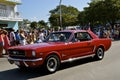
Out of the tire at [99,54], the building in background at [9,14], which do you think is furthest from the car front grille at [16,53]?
the building in background at [9,14]

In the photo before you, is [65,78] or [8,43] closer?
[65,78]

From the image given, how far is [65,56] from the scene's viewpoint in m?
9.80

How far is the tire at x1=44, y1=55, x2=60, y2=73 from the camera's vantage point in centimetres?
901

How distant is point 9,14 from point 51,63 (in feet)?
93.2

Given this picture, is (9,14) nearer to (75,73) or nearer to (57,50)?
(57,50)

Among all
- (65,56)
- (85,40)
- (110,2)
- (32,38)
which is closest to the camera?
(65,56)

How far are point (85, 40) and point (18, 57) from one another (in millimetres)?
3147

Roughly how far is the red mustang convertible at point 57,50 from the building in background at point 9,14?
80.5 feet

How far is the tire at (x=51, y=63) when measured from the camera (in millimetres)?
9008

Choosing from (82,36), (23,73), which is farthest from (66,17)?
(23,73)

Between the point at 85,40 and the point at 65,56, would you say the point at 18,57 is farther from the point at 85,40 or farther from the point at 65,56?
the point at 85,40

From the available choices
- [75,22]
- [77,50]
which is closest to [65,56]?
[77,50]

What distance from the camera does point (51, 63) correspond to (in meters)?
9.22

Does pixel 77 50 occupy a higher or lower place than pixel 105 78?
higher
